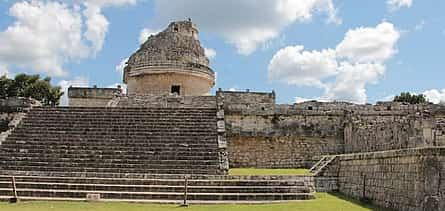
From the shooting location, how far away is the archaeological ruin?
1139 cm

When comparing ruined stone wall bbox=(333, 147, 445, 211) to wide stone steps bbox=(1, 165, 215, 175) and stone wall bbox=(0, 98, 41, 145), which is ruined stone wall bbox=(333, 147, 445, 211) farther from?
stone wall bbox=(0, 98, 41, 145)

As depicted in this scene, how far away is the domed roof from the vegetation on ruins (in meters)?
19.1

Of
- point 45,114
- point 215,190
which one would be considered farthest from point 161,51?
point 215,190

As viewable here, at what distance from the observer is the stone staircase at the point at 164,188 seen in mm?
12242

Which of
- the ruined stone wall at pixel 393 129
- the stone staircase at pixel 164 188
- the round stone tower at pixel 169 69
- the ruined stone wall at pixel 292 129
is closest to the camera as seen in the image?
the ruined stone wall at pixel 393 129

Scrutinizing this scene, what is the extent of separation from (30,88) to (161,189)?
35.4 metres

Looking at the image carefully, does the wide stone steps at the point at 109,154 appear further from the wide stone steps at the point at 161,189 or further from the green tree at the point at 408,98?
the green tree at the point at 408,98

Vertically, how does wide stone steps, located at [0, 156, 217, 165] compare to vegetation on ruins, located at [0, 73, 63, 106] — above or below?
below

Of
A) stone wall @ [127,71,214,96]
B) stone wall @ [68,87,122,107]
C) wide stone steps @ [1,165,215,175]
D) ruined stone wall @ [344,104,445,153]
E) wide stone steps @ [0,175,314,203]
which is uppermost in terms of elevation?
stone wall @ [127,71,214,96]

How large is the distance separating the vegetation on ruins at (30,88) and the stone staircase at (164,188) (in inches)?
1248

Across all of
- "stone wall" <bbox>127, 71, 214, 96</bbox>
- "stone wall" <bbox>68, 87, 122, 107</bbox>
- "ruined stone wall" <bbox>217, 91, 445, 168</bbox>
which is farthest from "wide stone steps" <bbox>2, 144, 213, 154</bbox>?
"stone wall" <bbox>68, 87, 122, 107</bbox>

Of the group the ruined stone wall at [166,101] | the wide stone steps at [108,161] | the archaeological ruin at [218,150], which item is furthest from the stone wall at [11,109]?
the wide stone steps at [108,161]

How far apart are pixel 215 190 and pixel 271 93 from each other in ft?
41.3

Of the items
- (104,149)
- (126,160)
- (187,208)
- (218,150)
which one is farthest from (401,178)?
(104,149)
